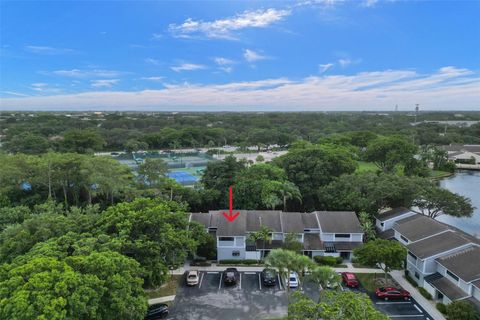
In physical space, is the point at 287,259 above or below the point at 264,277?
above

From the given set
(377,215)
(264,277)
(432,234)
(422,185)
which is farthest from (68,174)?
(422,185)

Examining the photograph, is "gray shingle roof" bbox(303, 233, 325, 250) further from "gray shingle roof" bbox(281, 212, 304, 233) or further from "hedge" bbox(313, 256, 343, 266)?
"gray shingle roof" bbox(281, 212, 304, 233)

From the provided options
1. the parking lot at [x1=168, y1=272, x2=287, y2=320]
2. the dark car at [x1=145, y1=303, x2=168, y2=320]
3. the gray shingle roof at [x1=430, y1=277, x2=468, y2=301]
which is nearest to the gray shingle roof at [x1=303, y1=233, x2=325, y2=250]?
the parking lot at [x1=168, y1=272, x2=287, y2=320]

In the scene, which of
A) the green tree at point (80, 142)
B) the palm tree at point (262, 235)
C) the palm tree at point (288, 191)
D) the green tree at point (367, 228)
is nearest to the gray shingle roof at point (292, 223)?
the palm tree at point (262, 235)

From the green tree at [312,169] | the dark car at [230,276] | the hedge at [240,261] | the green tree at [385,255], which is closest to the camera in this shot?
the green tree at [385,255]

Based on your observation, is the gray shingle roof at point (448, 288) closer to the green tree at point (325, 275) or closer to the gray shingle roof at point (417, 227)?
the gray shingle roof at point (417, 227)

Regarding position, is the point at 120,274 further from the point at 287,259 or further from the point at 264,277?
the point at 264,277
